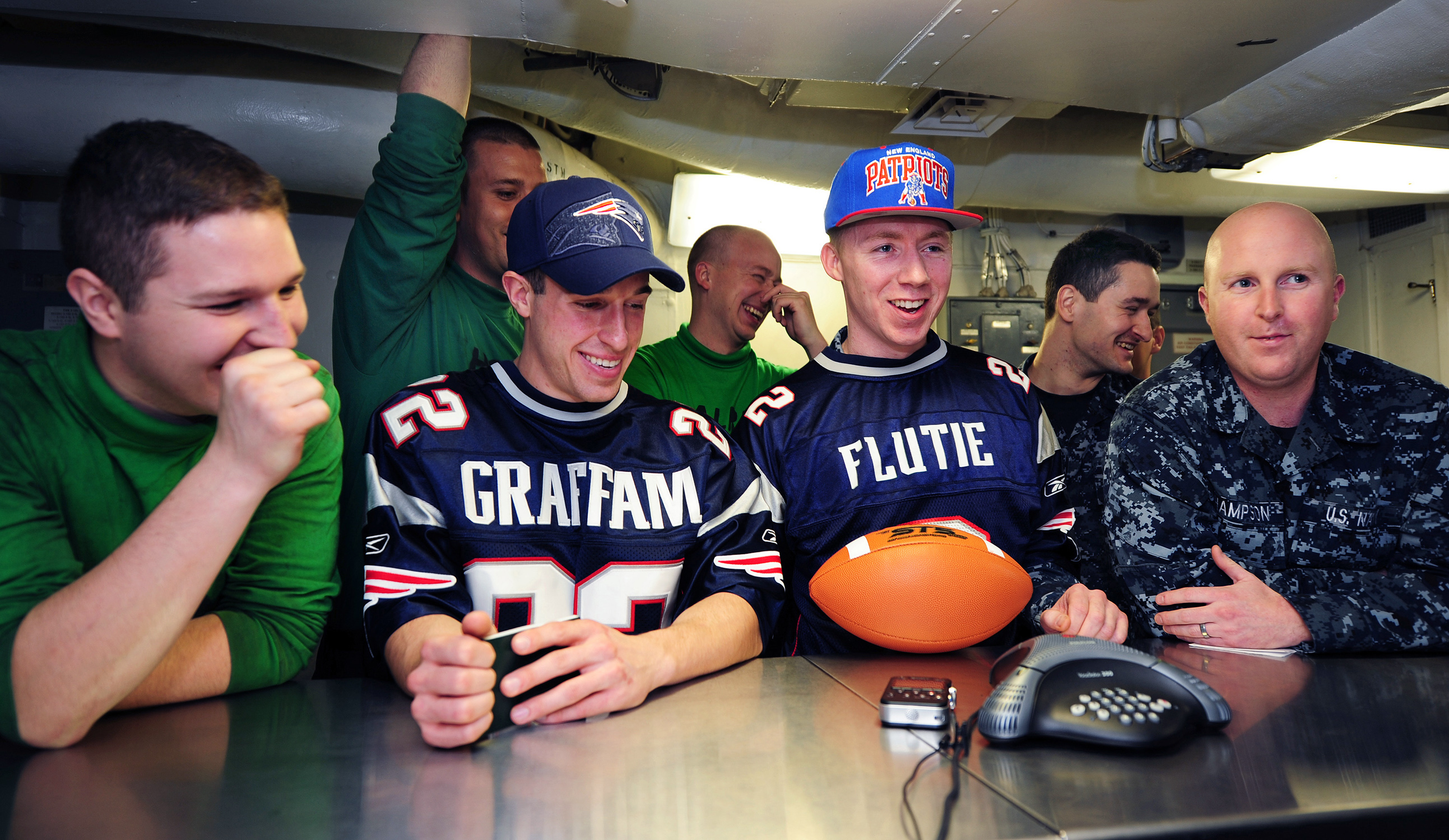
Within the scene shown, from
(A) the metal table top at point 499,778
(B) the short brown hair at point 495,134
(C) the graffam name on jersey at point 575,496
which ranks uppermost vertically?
(B) the short brown hair at point 495,134

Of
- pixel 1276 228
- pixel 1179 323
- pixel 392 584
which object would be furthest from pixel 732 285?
pixel 1179 323

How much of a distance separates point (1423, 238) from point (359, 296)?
5.27 m

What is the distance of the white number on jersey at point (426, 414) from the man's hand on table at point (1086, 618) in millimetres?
1119

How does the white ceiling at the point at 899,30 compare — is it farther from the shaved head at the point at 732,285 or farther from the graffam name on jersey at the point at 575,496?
the graffam name on jersey at the point at 575,496

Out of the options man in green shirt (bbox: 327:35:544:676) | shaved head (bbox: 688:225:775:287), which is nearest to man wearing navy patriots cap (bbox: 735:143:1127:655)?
man in green shirt (bbox: 327:35:544:676)

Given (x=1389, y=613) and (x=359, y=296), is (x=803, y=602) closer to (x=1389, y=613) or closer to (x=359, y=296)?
(x=1389, y=613)

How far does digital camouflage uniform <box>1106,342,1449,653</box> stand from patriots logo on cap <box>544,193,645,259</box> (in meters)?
1.21

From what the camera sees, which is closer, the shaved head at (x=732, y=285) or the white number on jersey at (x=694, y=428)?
the white number on jersey at (x=694, y=428)

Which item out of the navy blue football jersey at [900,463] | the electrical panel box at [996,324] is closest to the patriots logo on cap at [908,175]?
the navy blue football jersey at [900,463]

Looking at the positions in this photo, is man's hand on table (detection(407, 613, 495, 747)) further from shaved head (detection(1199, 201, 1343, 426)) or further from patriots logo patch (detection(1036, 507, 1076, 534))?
shaved head (detection(1199, 201, 1343, 426))

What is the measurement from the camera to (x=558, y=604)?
1.49 meters

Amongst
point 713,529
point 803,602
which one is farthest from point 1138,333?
point 713,529

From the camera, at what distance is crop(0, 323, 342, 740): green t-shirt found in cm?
112

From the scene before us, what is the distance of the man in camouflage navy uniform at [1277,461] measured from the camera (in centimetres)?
175
